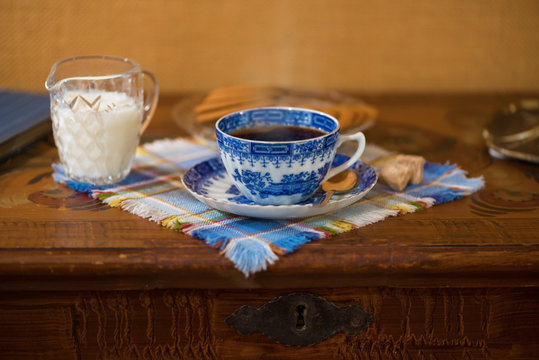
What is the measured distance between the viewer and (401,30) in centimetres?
132

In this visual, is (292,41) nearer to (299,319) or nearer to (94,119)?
(94,119)

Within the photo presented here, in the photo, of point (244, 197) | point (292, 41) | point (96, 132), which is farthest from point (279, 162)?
point (292, 41)

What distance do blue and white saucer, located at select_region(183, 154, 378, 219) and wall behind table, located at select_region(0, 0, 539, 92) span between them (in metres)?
0.61

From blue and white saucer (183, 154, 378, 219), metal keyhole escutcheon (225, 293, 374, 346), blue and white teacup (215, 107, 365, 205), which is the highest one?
blue and white teacup (215, 107, 365, 205)

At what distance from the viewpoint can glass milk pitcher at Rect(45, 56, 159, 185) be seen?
0.74 meters

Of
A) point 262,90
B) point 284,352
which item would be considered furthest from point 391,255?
point 262,90

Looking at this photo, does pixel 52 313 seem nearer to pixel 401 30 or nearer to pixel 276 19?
pixel 276 19

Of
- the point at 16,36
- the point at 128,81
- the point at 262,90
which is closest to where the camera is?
the point at 128,81

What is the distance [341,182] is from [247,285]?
0.61 feet

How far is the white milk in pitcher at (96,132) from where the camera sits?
734mm

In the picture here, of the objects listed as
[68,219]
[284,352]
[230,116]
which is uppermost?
[230,116]

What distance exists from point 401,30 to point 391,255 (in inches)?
32.8

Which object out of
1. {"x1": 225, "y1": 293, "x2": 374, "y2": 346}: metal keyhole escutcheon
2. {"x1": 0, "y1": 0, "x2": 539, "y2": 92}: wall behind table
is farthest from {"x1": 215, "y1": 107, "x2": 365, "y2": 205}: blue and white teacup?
{"x1": 0, "y1": 0, "x2": 539, "y2": 92}: wall behind table

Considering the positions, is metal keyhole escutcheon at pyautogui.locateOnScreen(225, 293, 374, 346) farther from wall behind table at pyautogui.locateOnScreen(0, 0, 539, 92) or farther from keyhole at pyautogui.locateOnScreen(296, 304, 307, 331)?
wall behind table at pyautogui.locateOnScreen(0, 0, 539, 92)
